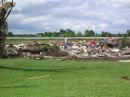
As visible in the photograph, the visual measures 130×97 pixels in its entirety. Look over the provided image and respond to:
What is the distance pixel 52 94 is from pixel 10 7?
19.2 metres

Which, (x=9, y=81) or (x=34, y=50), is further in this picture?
(x=34, y=50)

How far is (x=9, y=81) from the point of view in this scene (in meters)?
25.3

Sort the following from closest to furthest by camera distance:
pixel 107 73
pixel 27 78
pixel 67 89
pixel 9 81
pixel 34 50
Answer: pixel 67 89 → pixel 9 81 → pixel 27 78 → pixel 107 73 → pixel 34 50

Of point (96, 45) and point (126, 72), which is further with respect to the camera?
point (96, 45)

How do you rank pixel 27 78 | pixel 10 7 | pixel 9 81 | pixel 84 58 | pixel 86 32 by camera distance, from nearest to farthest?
1. pixel 9 81
2. pixel 27 78
3. pixel 10 7
4. pixel 84 58
5. pixel 86 32

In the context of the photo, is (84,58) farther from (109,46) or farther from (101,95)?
(101,95)

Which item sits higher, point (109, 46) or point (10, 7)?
point (10, 7)

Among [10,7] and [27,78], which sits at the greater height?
[10,7]

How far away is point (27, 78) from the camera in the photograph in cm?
2708

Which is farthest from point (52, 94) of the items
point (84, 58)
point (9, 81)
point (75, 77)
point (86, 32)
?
point (86, 32)

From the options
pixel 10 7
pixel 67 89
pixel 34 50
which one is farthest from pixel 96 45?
pixel 67 89

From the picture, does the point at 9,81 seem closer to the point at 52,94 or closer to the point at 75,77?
the point at 75,77

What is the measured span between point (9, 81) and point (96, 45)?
41881 millimetres

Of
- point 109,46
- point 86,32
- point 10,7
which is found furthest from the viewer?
point 86,32
